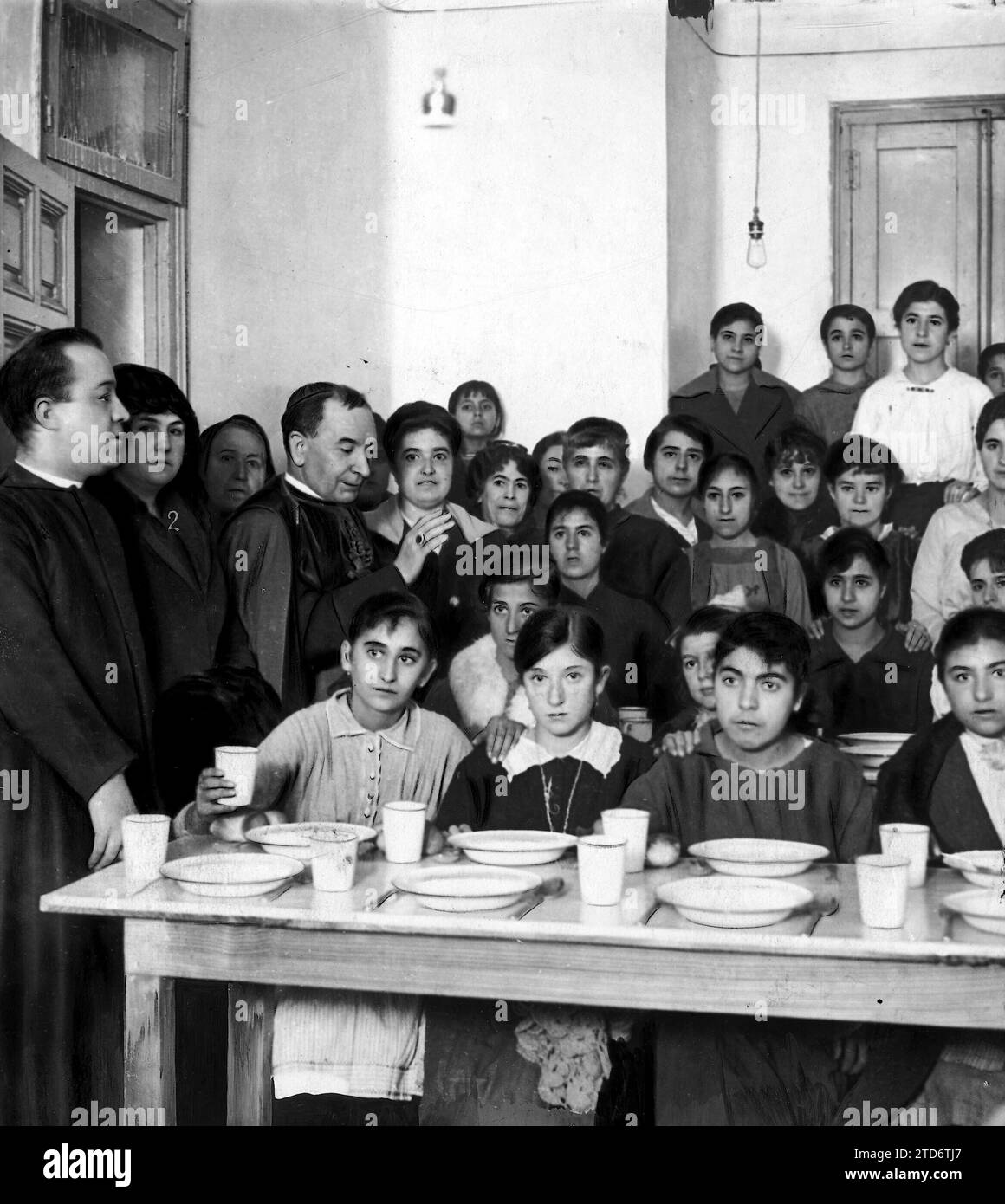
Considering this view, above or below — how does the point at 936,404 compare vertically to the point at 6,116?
below

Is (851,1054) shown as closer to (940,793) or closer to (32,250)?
(940,793)

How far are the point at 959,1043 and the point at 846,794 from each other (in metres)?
0.51

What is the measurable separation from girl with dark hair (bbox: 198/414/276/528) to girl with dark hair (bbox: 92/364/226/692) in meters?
0.02

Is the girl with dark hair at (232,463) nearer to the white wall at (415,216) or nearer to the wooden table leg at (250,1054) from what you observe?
the white wall at (415,216)

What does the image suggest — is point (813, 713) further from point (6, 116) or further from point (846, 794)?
point (6, 116)

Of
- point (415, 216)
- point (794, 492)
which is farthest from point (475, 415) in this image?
point (794, 492)

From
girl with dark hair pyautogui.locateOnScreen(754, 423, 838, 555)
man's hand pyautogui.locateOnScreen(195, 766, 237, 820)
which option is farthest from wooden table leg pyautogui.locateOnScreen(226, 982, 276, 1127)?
girl with dark hair pyautogui.locateOnScreen(754, 423, 838, 555)

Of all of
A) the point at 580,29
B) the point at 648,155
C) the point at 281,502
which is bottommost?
the point at 281,502

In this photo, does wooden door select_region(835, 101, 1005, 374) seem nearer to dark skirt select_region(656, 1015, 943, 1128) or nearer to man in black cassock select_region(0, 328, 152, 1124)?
dark skirt select_region(656, 1015, 943, 1128)

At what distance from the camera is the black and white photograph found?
9.05 ft

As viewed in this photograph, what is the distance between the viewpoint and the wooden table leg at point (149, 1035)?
2.35 m

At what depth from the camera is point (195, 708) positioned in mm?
3168

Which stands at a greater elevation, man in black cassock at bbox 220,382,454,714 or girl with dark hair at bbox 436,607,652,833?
man in black cassock at bbox 220,382,454,714

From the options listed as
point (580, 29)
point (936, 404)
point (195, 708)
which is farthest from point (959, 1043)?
point (580, 29)
